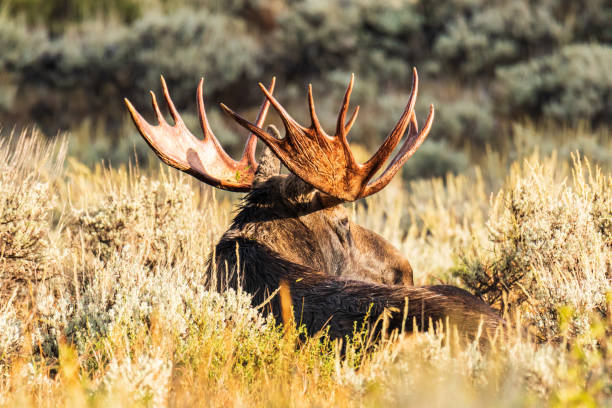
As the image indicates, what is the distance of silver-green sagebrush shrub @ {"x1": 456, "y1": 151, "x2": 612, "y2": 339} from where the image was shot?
4.12 m

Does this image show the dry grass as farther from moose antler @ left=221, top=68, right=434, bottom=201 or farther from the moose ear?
moose antler @ left=221, top=68, right=434, bottom=201

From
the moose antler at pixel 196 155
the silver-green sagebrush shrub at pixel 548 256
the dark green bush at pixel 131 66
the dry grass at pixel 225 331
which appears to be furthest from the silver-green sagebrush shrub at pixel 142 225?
the dark green bush at pixel 131 66

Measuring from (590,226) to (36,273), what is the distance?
13.3 ft

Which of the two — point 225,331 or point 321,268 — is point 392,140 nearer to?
point 321,268

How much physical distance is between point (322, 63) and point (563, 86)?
240 inches

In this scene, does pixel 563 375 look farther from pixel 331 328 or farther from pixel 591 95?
pixel 591 95

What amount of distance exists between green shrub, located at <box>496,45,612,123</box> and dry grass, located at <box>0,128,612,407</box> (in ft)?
24.3

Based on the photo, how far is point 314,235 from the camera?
4.58m

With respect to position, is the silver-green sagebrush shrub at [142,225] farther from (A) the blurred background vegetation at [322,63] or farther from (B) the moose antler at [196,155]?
(A) the blurred background vegetation at [322,63]

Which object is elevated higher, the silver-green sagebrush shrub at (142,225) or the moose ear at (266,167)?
the moose ear at (266,167)

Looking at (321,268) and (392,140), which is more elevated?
(392,140)

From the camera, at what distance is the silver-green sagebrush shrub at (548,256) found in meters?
4.12

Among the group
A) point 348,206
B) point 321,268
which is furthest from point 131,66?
point 321,268

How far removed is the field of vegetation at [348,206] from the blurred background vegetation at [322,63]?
6 centimetres
